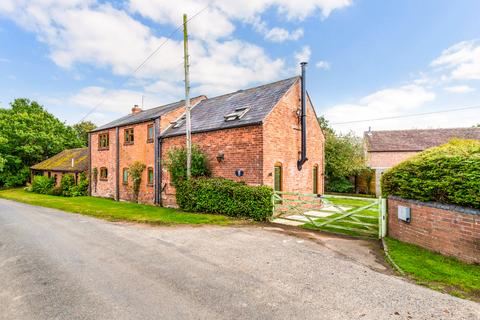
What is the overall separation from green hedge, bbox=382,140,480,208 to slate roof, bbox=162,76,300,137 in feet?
20.0

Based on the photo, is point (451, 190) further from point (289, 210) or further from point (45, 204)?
point (45, 204)

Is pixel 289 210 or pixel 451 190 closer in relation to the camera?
pixel 451 190

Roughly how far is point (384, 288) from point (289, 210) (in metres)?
7.27

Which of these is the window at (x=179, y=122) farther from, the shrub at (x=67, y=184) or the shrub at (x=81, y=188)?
the shrub at (x=67, y=184)

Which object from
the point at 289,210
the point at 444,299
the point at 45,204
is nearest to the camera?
the point at 444,299

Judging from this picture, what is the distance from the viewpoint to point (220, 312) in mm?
3480

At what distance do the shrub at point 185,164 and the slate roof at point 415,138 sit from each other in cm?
2555

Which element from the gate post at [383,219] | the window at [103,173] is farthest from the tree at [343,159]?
the window at [103,173]

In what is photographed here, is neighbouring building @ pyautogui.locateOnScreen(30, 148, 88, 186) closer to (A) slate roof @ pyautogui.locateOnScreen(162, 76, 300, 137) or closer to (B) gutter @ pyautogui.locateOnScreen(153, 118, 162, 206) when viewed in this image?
(B) gutter @ pyautogui.locateOnScreen(153, 118, 162, 206)

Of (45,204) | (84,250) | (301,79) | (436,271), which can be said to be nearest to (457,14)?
(301,79)

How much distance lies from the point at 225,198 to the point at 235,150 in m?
2.52

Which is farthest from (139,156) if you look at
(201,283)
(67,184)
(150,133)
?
(201,283)

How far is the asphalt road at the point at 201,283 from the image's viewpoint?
3.52 m

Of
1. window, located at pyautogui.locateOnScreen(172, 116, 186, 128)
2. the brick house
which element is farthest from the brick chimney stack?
window, located at pyautogui.locateOnScreen(172, 116, 186, 128)
